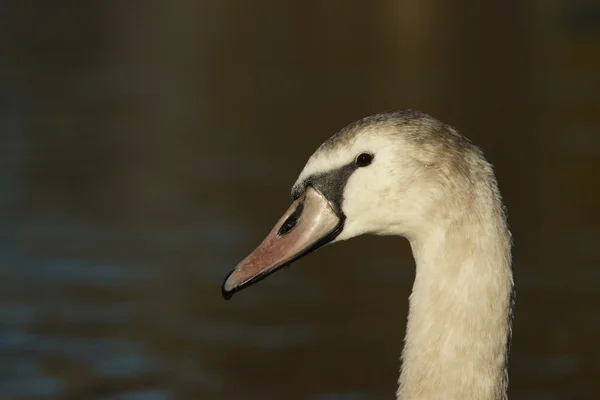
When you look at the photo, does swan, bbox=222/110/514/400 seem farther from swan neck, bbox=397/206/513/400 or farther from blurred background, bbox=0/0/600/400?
blurred background, bbox=0/0/600/400

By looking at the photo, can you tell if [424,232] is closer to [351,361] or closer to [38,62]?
[351,361]

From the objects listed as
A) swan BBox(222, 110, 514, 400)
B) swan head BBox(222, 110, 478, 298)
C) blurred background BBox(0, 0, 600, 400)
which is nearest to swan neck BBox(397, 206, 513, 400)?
swan BBox(222, 110, 514, 400)

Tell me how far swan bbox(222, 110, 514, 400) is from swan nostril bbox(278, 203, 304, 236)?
20cm

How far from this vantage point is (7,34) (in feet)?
88.7

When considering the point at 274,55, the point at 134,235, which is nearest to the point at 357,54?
the point at 274,55

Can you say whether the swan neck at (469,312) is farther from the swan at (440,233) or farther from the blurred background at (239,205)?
the blurred background at (239,205)

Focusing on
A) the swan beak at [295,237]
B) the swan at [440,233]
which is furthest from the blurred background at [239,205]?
the swan at [440,233]

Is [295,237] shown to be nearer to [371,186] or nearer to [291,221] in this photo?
[291,221]

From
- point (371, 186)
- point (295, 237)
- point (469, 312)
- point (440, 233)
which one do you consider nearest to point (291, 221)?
point (295, 237)

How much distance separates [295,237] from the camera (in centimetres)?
482

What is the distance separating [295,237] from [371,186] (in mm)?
367

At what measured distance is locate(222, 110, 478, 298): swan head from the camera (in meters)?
4.47

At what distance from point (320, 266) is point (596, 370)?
10.2 feet

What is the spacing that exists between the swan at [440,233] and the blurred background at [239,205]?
14.3 ft
